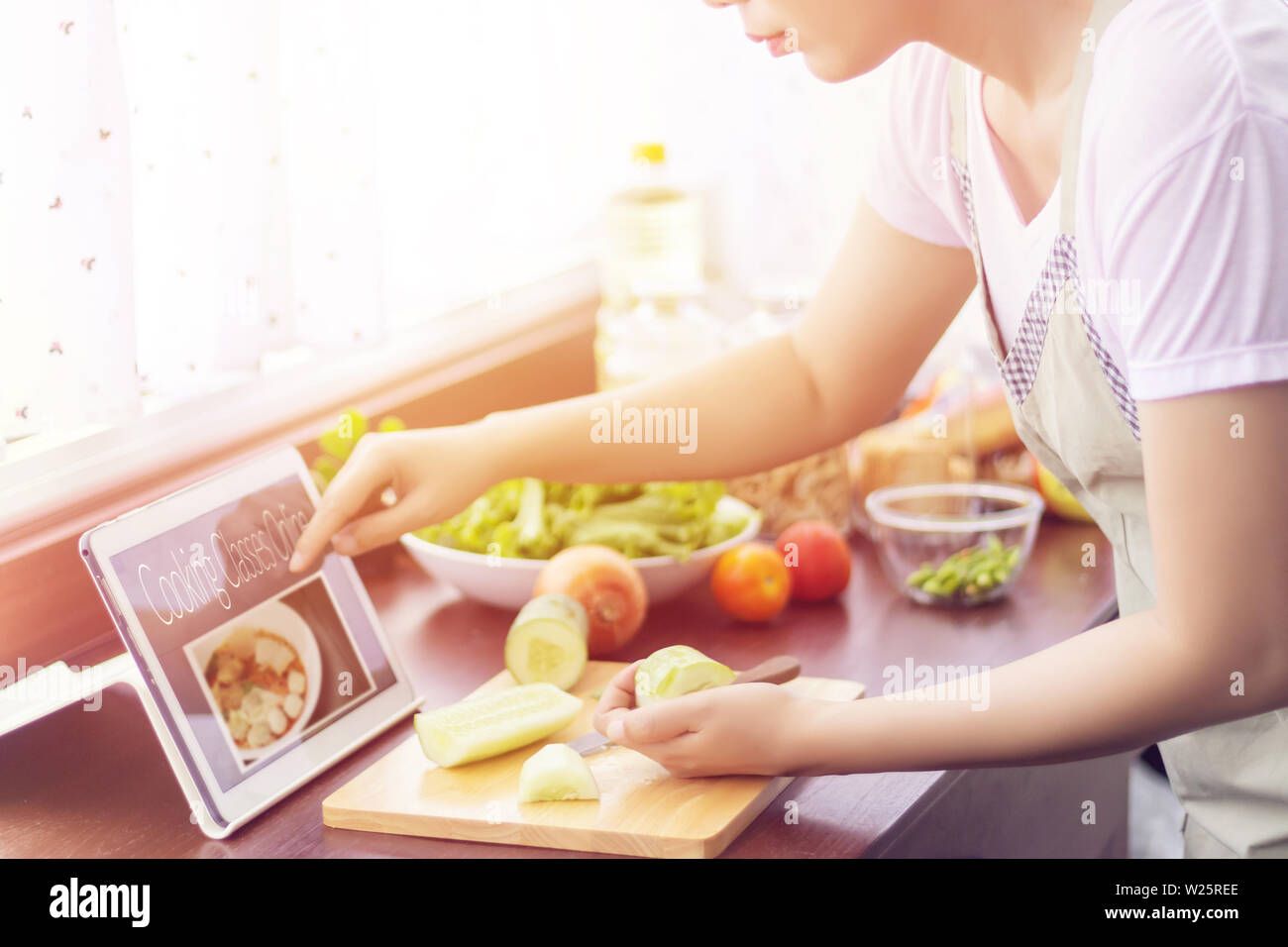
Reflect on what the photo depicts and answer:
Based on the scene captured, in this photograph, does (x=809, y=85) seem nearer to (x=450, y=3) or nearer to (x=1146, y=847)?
(x=450, y=3)

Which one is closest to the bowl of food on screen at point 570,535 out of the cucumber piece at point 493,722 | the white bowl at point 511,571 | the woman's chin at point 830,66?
the white bowl at point 511,571

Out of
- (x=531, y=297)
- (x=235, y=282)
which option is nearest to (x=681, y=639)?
(x=235, y=282)

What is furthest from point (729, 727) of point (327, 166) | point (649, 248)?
point (649, 248)

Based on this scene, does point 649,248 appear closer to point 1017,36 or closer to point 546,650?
point 546,650

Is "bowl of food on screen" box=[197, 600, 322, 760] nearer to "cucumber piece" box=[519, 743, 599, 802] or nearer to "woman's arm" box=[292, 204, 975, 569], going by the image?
"woman's arm" box=[292, 204, 975, 569]

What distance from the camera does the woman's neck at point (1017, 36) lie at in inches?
34.6

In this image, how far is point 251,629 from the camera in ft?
3.36

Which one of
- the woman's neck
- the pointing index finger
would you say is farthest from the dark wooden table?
the woman's neck

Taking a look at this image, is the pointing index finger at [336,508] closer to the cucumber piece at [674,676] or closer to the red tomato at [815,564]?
the cucumber piece at [674,676]

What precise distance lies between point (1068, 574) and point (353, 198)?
2.67 feet

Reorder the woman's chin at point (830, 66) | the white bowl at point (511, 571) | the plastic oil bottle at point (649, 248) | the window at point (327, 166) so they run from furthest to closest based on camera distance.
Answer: the plastic oil bottle at point (649, 248) < the white bowl at point (511, 571) < the window at point (327, 166) < the woman's chin at point (830, 66)

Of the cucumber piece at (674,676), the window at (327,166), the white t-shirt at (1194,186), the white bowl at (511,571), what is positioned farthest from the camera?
the white bowl at (511,571)

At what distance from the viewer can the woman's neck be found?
2.89ft

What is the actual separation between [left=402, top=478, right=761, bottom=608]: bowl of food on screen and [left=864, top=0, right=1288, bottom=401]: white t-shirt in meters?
0.62
